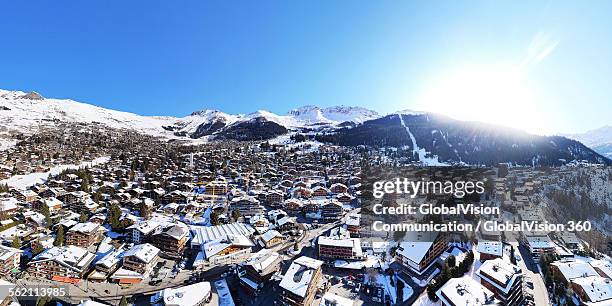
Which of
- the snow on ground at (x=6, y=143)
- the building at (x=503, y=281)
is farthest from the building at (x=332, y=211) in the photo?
the snow on ground at (x=6, y=143)

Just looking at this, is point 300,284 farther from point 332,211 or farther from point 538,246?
point 538,246

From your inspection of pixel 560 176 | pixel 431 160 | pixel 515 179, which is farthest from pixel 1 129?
pixel 560 176

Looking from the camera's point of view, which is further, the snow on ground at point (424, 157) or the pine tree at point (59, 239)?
the snow on ground at point (424, 157)

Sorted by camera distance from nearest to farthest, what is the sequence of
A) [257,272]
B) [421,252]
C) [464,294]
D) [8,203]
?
[464,294], [257,272], [421,252], [8,203]

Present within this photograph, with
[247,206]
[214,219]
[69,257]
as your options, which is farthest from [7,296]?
[247,206]

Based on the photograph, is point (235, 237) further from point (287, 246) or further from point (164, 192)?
point (164, 192)

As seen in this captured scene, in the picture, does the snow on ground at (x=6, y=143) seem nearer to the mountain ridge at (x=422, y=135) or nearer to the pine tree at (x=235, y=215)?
the mountain ridge at (x=422, y=135)

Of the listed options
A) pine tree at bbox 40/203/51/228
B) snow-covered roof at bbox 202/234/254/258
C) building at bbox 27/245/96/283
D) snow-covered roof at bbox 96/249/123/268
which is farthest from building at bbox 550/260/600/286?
pine tree at bbox 40/203/51/228
